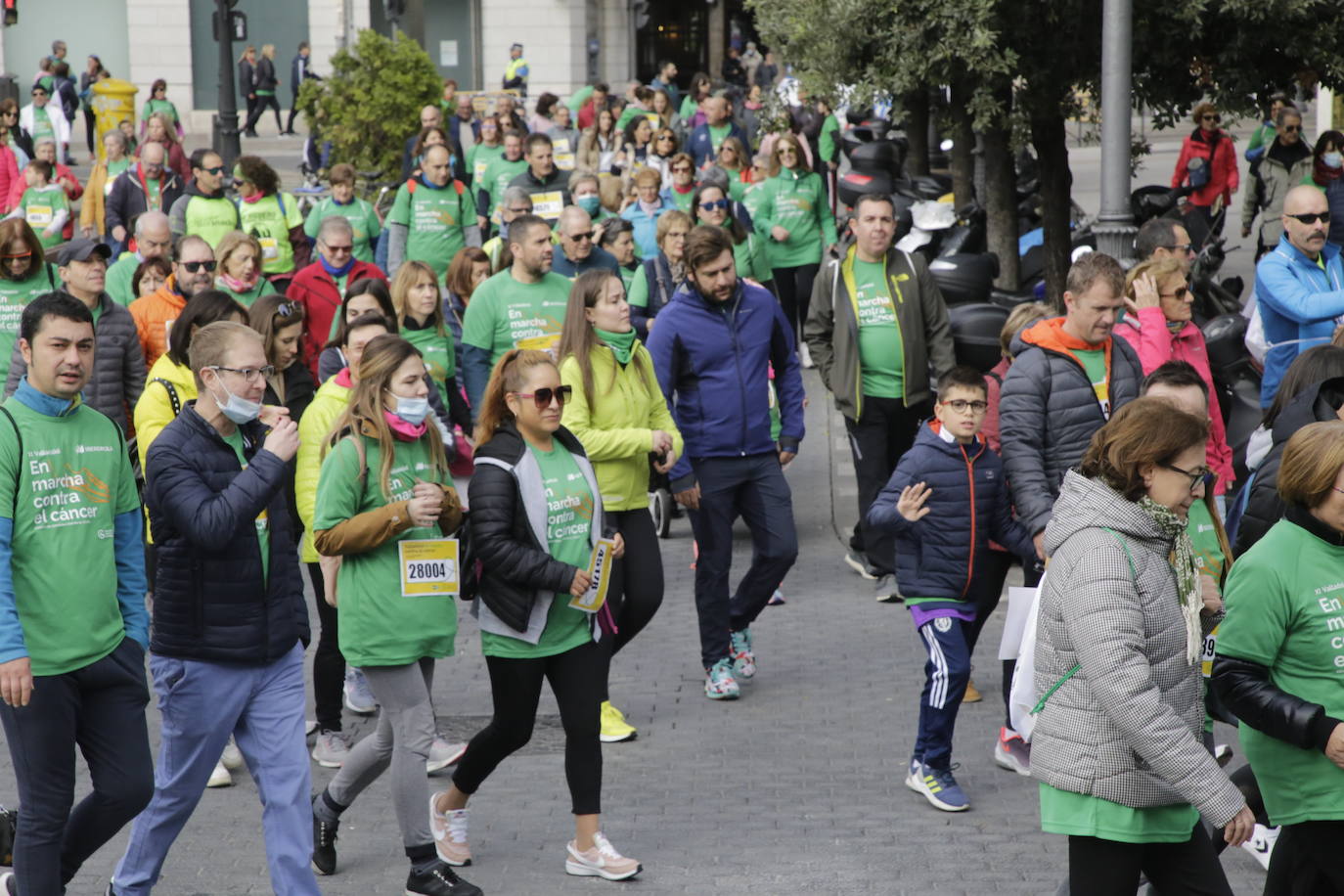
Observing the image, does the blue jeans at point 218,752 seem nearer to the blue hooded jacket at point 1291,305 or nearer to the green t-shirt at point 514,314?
the green t-shirt at point 514,314

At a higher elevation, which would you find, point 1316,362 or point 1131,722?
point 1316,362

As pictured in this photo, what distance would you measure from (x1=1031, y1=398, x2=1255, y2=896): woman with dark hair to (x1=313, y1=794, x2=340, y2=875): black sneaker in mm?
2744

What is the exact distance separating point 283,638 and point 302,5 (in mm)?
41486

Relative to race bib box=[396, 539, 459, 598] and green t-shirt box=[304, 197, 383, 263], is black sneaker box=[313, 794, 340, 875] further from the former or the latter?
green t-shirt box=[304, 197, 383, 263]

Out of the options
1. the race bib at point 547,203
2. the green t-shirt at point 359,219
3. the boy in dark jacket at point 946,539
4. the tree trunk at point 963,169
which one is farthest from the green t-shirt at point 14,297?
the tree trunk at point 963,169

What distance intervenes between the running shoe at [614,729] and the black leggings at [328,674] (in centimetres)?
109

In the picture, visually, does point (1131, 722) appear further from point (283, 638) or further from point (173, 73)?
point (173, 73)

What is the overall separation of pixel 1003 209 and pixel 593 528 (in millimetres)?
8659

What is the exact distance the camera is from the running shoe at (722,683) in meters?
8.11

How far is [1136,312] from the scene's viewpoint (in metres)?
7.23

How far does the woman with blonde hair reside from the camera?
580cm

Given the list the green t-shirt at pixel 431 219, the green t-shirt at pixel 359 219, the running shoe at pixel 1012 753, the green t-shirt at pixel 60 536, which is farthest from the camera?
the green t-shirt at pixel 359 219

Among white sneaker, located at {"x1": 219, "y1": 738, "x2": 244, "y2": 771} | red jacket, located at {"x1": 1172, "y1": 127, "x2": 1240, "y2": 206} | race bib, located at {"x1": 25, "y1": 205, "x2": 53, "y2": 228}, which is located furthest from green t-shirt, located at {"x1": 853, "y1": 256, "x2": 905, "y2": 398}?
red jacket, located at {"x1": 1172, "y1": 127, "x2": 1240, "y2": 206}

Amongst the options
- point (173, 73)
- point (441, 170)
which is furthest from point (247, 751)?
point (173, 73)
